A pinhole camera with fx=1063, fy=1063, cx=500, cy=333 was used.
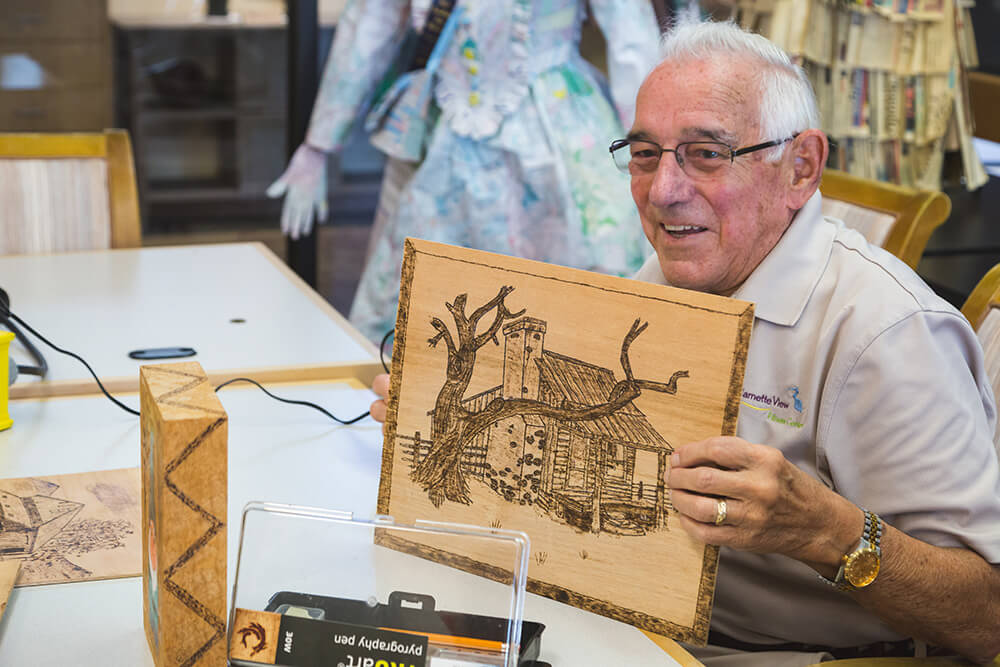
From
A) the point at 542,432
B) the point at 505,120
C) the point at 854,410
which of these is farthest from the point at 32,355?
the point at 505,120

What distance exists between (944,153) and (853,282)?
183 cm

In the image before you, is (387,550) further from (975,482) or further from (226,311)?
(226,311)

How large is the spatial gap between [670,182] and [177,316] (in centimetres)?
97

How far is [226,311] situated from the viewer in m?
1.83

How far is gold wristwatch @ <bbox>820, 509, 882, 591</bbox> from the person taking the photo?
0.96m

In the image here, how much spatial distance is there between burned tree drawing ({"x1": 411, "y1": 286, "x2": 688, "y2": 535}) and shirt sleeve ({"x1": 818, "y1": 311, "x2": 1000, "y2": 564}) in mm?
242

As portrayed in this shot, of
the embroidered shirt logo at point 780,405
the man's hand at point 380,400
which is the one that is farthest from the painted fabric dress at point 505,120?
the embroidered shirt logo at point 780,405

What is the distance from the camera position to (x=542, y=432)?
3.18 ft

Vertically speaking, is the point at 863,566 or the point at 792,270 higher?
the point at 792,270

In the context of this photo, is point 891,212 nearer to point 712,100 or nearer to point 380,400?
point 712,100

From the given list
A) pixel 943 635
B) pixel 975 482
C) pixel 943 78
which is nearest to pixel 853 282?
pixel 975 482

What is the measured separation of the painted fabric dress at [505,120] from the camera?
2617mm

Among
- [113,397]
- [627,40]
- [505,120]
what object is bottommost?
[113,397]

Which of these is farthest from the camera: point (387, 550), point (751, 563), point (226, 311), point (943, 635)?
point (226, 311)
